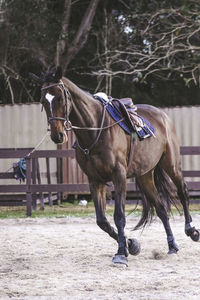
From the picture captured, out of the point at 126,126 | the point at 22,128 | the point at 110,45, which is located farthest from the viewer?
the point at 110,45

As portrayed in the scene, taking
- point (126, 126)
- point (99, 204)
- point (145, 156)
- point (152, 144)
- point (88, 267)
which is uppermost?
point (126, 126)

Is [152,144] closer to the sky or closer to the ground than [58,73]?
closer to the ground

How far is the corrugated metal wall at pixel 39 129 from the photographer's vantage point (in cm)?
1400

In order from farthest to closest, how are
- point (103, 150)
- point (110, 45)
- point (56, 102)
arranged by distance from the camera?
point (110, 45)
point (103, 150)
point (56, 102)

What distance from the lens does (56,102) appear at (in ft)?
18.0

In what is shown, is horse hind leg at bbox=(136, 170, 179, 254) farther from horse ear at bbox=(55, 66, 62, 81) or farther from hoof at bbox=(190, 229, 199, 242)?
horse ear at bbox=(55, 66, 62, 81)

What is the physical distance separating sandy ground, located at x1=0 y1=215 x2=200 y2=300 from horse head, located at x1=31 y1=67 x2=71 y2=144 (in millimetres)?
1348

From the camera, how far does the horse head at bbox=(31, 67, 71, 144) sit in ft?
17.8

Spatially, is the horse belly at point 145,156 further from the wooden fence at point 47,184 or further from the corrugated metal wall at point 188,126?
the corrugated metal wall at point 188,126

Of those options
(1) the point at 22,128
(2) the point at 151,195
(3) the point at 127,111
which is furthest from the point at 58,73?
(1) the point at 22,128

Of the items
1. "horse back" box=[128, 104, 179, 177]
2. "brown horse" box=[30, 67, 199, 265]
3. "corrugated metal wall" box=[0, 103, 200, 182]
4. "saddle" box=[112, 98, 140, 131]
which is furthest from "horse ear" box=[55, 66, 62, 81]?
"corrugated metal wall" box=[0, 103, 200, 182]

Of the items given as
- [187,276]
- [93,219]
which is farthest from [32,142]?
[187,276]

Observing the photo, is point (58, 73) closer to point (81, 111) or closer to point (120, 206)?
point (81, 111)

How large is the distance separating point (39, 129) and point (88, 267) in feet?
29.9
